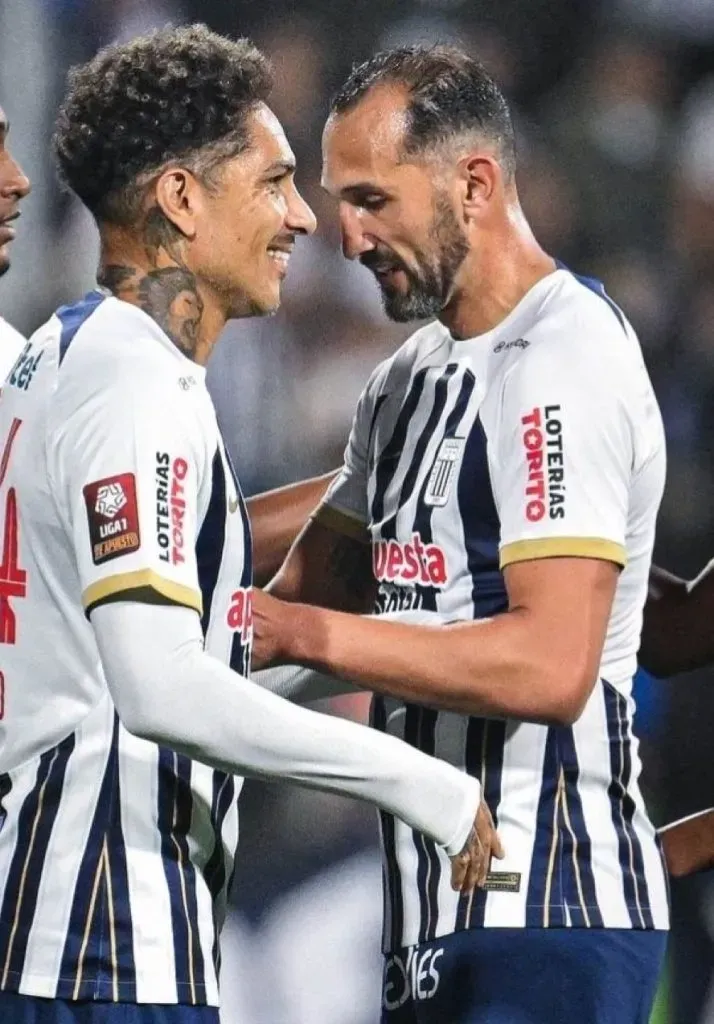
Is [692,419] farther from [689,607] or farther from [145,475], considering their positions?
[145,475]

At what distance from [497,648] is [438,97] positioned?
78 centimetres

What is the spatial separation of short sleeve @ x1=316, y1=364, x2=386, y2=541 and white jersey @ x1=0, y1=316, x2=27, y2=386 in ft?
1.85

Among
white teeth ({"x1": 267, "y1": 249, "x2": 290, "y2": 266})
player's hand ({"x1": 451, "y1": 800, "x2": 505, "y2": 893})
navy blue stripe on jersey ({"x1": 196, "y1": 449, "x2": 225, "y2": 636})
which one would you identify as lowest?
player's hand ({"x1": 451, "y1": 800, "x2": 505, "y2": 893})

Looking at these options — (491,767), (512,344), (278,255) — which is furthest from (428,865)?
(278,255)

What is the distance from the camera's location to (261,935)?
9.64 feet

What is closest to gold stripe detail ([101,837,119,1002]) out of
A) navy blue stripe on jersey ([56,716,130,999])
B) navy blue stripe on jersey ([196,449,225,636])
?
navy blue stripe on jersey ([56,716,130,999])

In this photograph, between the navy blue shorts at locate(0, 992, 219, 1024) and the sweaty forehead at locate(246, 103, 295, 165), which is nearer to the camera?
the navy blue shorts at locate(0, 992, 219, 1024)

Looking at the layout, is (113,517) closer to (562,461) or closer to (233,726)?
(233,726)

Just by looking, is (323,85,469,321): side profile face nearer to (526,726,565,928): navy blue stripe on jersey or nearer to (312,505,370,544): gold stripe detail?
(312,505,370,544): gold stripe detail

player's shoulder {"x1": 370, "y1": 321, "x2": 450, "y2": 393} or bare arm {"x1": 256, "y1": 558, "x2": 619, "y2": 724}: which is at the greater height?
player's shoulder {"x1": 370, "y1": 321, "x2": 450, "y2": 393}

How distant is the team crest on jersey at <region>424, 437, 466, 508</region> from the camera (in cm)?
203

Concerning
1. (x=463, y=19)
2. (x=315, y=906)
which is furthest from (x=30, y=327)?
(x=315, y=906)

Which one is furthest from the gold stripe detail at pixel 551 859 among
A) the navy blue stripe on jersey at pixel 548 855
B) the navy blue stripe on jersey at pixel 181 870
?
the navy blue stripe on jersey at pixel 181 870

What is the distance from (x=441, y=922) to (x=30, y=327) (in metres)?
1.38
